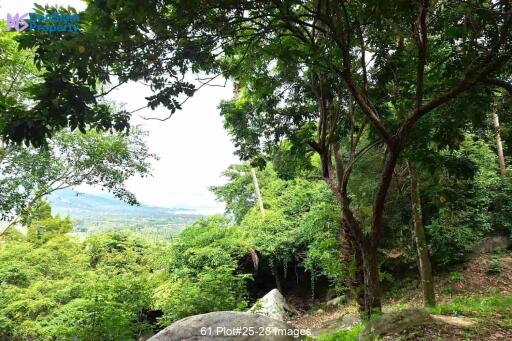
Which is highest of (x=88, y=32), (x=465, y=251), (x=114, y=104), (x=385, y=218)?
(x=114, y=104)

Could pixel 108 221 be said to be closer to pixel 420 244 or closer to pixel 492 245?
pixel 492 245

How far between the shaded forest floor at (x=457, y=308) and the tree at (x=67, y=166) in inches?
299

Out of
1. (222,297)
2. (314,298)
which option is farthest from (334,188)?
(314,298)

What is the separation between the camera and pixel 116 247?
56.3 ft

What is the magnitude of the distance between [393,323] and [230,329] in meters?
2.29

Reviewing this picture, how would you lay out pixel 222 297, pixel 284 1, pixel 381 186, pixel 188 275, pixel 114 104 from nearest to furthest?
pixel 284 1, pixel 381 186, pixel 222 297, pixel 114 104, pixel 188 275

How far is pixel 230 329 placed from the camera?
5035 mm

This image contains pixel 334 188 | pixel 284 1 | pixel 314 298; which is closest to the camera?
pixel 284 1

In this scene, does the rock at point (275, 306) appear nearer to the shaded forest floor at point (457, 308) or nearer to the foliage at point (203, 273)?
the shaded forest floor at point (457, 308)

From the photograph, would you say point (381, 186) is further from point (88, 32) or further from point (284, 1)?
point (88, 32)

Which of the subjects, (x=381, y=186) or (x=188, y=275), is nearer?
(x=381, y=186)

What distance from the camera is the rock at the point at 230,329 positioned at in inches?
195

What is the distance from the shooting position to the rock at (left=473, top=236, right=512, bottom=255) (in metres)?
11.5

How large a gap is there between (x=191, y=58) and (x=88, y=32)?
3.80ft
